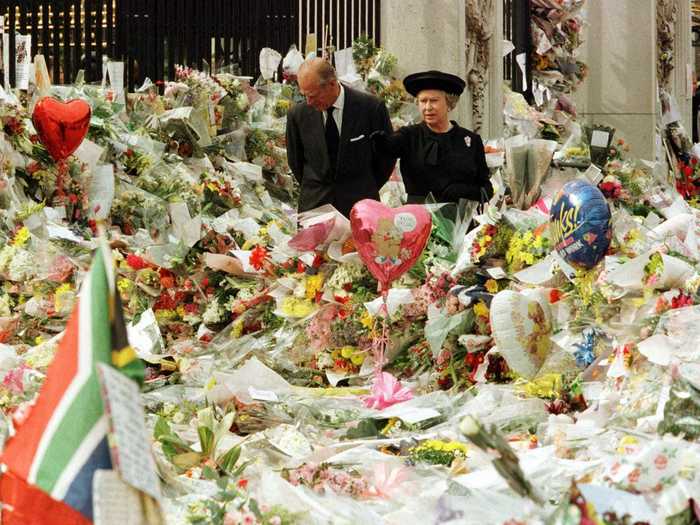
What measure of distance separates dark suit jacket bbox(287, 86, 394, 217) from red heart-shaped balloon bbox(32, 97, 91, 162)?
1833mm

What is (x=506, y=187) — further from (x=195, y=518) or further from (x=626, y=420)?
(x=195, y=518)

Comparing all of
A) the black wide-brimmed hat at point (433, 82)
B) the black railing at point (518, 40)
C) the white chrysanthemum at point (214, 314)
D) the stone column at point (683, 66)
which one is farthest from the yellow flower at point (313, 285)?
the stone column at point (683, 66)

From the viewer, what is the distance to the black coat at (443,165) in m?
7.96

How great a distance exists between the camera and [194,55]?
45.1 ft

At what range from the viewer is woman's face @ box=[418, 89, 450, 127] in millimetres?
7973

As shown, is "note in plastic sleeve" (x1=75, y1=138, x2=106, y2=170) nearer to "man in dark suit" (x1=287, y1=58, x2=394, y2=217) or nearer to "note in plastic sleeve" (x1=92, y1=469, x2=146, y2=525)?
"man in dark suit" (x1=287, y1=58, x2=394, y2=217)

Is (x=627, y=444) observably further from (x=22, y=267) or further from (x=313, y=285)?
(x=22, y=267)

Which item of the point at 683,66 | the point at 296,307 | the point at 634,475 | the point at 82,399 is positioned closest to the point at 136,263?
the point at 296,307

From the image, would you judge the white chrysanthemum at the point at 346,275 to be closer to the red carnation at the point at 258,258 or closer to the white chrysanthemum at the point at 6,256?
the red carnation at the point at 258,258

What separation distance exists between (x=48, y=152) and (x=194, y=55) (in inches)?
158

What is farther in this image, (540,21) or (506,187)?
(540,21)

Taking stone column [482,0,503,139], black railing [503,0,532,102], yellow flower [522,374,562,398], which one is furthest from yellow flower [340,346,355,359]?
black railing [503,0,532,102]

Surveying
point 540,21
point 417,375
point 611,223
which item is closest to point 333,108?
point 417,375

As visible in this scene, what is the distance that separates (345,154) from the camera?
8.49 meters
